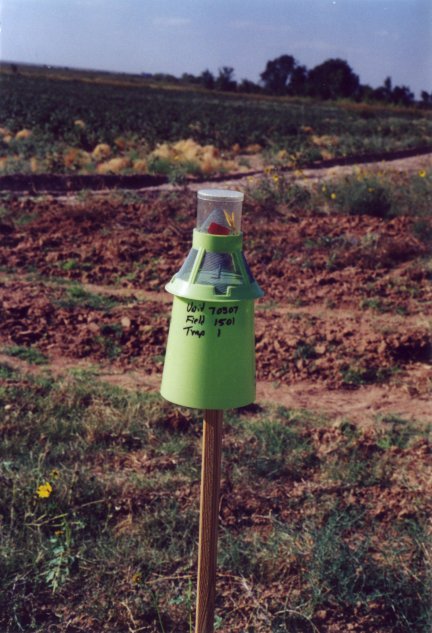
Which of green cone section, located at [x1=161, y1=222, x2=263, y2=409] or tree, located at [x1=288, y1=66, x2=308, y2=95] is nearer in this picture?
green cone section, located at [x1=161, y1=222, x2=263, y2=409]

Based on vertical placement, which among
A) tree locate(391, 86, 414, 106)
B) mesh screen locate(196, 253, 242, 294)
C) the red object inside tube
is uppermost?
tree locate(391, 86, 414, 106)

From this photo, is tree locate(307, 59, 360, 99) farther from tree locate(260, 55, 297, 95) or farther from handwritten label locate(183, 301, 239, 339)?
handwritten label locate(183, 301, 239, 339)

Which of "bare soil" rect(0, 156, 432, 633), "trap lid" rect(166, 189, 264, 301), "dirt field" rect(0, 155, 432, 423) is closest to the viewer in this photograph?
"trap lid" rect(166, 189, 264, 301)

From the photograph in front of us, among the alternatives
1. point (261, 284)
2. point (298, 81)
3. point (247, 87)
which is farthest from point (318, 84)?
point (261, 284)

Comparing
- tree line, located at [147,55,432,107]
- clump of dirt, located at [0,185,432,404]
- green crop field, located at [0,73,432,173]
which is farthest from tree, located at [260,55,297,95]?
Answer: clump of dirt, located at [0,185,432,404]

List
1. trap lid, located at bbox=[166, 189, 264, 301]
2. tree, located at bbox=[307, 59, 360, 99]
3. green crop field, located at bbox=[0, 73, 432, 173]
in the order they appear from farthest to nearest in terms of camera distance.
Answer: tree, located at bbox=[307, 59, 360, 99], green crop field, located at bbox=[0, 73, 432, 173], trap lid, located at bbox=[166, 189, 264, 301]

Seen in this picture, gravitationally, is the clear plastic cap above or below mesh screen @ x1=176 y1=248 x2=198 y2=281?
above

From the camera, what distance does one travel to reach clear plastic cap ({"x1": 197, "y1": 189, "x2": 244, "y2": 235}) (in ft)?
6.10

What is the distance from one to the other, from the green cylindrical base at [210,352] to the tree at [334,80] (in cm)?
5284

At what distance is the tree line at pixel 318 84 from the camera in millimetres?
55281

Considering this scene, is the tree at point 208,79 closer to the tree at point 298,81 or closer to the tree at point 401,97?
the tree at point 298,81

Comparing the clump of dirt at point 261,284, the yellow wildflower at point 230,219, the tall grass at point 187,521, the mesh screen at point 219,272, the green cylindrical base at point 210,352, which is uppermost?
the yellow wildflower at point 230,219

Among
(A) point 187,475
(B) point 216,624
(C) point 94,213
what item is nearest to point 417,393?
(A) point 187,475

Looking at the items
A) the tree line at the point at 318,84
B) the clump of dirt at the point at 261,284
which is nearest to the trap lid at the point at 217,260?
the clump of dirt at the point at 261,284
